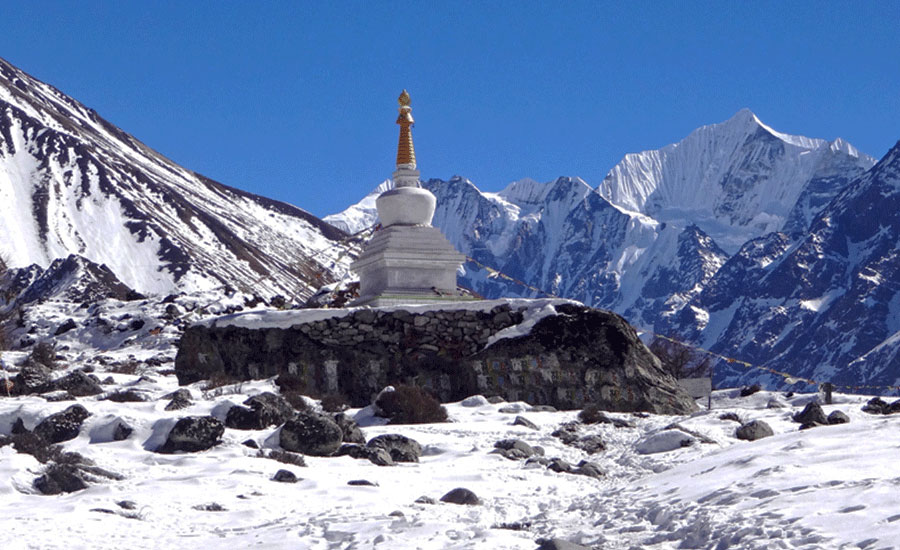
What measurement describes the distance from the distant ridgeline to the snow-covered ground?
17.2ft

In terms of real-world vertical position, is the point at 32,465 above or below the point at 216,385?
below

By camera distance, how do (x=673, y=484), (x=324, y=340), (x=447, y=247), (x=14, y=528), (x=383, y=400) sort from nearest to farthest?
(x=14, y=528), (x=673, y=484), (x=383, y=400), (x=324, y=340), (x=447, y=247)

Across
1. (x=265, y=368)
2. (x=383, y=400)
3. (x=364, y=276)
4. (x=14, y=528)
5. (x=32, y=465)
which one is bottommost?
(x=14, y=528)

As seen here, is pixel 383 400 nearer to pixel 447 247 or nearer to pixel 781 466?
pixel 781 466

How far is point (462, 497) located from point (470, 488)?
891 mm

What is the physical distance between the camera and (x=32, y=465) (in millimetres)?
11445

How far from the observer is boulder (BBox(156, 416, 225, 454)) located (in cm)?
1298

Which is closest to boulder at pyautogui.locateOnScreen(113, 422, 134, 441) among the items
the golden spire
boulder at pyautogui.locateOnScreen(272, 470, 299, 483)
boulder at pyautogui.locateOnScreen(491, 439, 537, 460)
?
boulder at pyautogui.locateOnScreen(272, 470, 299, 483)

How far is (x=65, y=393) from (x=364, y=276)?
12.6 m

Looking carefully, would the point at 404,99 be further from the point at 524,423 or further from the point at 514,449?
the point at 514,449

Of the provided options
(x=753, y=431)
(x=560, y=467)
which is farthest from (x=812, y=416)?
(x=560, y=467)

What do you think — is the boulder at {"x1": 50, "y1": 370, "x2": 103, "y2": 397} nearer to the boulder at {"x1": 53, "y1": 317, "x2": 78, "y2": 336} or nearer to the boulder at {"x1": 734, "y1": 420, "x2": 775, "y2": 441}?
the boulder at {"x1": 734, "y1": 420, "x2": 775, "y2": 441}

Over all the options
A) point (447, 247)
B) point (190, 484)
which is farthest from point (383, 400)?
point (447, 247)

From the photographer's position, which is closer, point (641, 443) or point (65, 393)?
point (641, 443)
